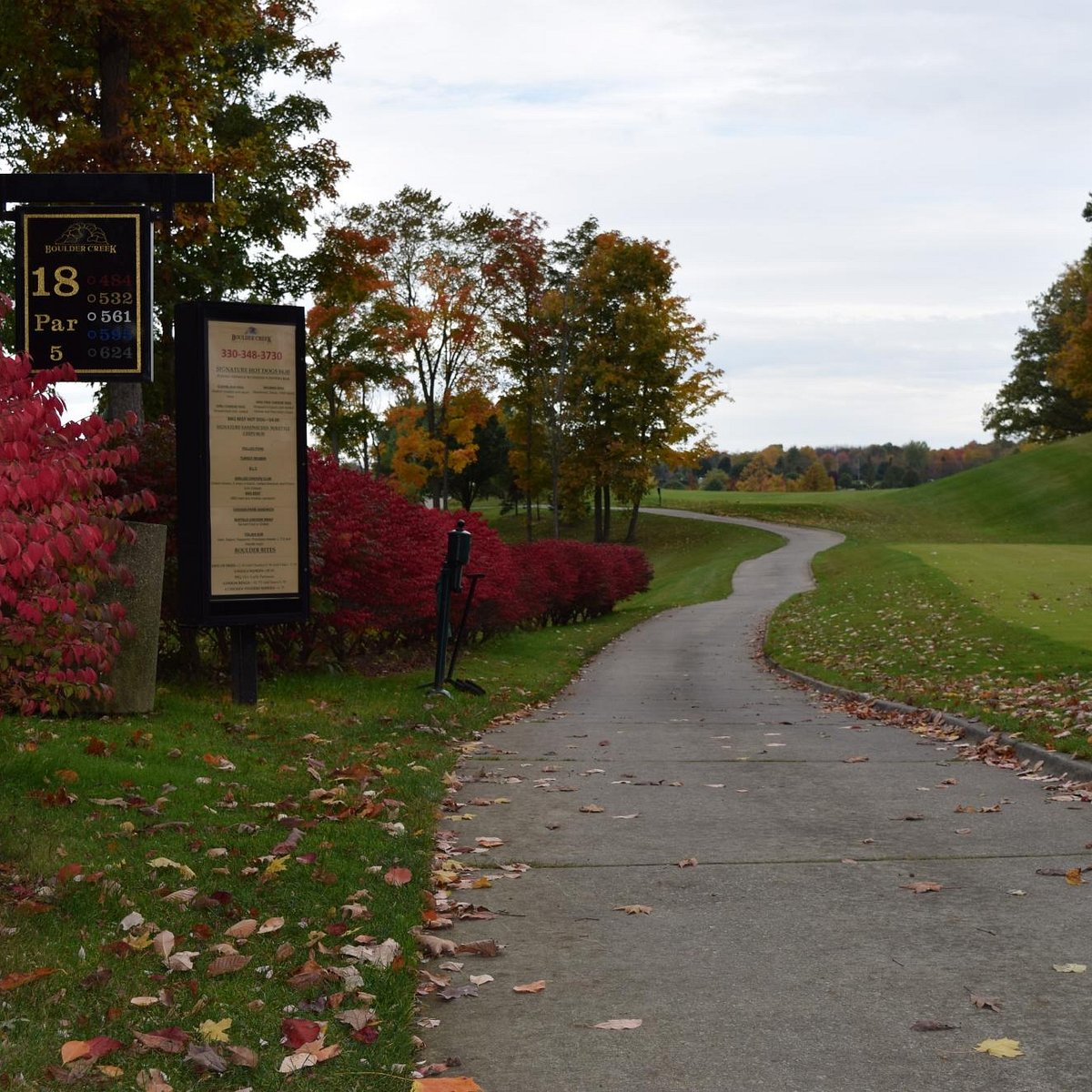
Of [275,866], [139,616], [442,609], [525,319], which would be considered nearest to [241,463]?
[139,616]

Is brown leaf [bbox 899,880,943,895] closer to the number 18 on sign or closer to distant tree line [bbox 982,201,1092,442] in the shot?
the number 18 on sign

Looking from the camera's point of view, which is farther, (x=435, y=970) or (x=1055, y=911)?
(x=1055, y=911)

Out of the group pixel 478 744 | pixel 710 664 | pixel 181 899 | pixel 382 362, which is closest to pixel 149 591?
pixel 478 744

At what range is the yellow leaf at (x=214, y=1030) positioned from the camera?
14.5 ft

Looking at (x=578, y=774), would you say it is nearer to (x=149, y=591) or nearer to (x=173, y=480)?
(x=149, y=591)

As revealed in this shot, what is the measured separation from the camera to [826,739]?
485 inches

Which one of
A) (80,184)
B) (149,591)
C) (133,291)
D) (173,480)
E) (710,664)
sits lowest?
(710,664)

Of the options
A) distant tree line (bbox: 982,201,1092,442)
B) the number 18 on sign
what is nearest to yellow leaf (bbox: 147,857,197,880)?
the number 18 on sign

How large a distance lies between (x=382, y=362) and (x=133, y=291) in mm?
32889

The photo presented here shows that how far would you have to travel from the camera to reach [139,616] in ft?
37.6

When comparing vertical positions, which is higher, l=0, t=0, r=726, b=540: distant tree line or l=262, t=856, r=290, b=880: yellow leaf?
l=0, t=0, r=726, b=540: distant tree line

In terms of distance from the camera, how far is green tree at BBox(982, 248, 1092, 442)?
83.2 m

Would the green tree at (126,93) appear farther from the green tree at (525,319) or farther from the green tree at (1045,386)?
the green tree at (1045,386)

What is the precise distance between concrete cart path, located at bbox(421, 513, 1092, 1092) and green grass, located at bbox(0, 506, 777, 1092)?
410 mm
